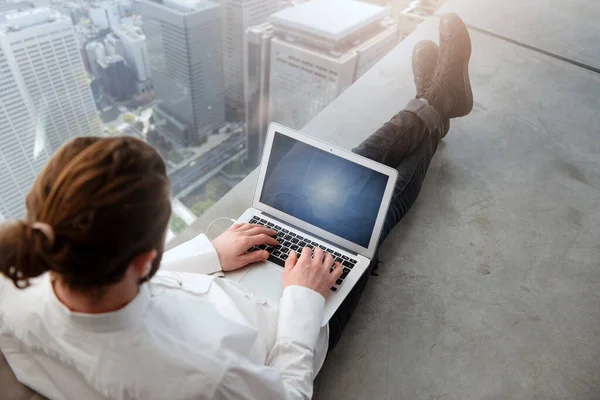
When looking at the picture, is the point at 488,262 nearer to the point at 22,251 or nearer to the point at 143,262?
the point at 143,262

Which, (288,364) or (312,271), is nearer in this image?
(288,364)

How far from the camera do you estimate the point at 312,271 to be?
1029mm

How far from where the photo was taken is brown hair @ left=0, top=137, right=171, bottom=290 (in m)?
0.49

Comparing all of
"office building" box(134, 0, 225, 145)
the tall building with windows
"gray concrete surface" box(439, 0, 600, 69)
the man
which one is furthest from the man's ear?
"gray concrete surface" box(439, 0, 600, 69)

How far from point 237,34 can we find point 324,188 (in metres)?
1.92

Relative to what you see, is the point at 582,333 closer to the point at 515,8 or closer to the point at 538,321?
the point at 538,321

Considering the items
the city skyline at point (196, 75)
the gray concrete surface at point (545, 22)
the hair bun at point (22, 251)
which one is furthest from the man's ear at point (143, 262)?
the gray concrete surface at point (545, 22)

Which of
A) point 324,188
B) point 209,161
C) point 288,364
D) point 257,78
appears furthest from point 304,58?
point 288,364

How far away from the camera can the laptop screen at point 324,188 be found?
115cm

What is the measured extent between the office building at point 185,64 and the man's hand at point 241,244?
153cm

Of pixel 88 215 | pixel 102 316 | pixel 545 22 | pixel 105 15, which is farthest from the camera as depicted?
pixel 545 22

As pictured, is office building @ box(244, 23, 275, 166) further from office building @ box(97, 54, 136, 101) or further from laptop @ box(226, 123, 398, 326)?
laptop @ box(226, 123, 398, 326)

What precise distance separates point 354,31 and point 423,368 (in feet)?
7.73

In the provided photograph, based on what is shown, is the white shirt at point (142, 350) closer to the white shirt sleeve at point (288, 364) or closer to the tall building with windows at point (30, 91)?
the white shirt sleeve at point (288, 364)
